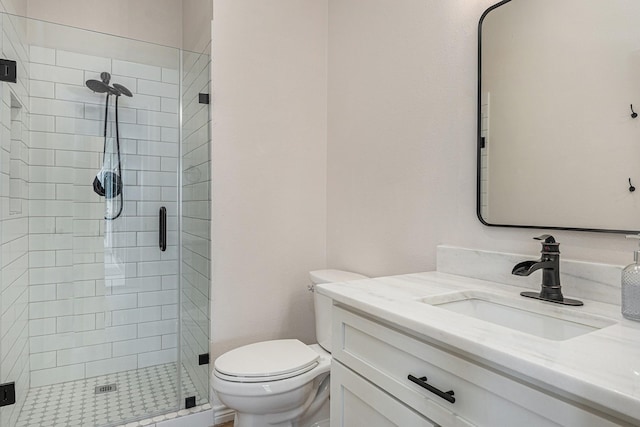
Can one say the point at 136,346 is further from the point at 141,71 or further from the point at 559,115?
the point at 559,115

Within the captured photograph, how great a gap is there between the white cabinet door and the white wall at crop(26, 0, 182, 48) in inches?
107

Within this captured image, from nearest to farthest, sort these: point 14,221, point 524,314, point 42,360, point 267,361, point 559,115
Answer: point 524,314
point 559,115
point 267,361
point 14,221
point 42,360

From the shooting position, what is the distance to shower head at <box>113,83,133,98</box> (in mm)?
2345

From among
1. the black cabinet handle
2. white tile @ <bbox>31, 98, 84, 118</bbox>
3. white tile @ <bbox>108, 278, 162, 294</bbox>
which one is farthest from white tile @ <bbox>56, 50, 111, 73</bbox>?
white tile @ <bbox>108, 278, 162, 294</bbox>

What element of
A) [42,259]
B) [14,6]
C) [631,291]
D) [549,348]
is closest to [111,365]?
[42,259]

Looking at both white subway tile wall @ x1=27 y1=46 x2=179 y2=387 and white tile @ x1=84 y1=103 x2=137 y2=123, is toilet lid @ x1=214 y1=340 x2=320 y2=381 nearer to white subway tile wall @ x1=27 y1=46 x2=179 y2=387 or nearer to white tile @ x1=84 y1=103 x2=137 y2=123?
white subway tile wall @ x1=27 y1=46 x2=179 y2=387

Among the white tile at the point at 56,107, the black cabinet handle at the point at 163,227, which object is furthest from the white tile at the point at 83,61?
the black cabinet handle at the point at 163,227

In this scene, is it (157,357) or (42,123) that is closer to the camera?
(42,123)

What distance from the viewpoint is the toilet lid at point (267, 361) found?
158 centimetres

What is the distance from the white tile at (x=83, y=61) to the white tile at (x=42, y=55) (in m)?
0.02

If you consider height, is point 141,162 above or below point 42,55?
below

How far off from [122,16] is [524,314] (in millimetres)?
3039

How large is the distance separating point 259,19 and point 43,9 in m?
1.49

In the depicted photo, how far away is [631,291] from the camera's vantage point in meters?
0.87
